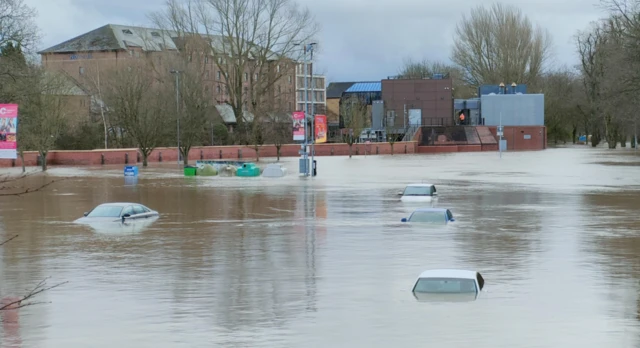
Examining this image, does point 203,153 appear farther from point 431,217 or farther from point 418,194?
point 431,217

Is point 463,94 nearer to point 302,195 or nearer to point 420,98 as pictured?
point 420,98

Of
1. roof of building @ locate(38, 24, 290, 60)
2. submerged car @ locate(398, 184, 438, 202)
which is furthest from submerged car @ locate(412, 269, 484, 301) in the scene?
roof of building @ locate(38, 24, 290, 60)

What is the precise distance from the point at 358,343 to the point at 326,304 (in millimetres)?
3676

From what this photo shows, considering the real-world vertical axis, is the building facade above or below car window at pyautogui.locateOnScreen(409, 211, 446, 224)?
above

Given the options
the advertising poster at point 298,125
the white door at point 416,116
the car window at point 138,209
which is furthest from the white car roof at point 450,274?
the white door at point 416,116

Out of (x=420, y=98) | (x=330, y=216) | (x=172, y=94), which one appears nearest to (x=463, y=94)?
(x=420, y=98)

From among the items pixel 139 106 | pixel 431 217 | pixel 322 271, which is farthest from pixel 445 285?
Answer: pixel 139 106

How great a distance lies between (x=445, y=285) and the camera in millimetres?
21844

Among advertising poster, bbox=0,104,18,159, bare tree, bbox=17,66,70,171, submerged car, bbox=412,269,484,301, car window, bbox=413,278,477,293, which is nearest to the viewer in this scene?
submerged car, bbox=412,269,484,301

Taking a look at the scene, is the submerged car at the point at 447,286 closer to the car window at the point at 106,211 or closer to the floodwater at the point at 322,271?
the floodwater at the point at 322,271

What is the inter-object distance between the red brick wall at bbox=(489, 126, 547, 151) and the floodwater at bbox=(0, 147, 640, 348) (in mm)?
87898

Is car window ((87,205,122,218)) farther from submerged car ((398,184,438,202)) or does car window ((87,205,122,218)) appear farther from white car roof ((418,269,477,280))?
white car roof ((418,269,477,280))

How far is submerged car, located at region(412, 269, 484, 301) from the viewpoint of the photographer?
21.4 metres

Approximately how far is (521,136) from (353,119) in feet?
83.1
